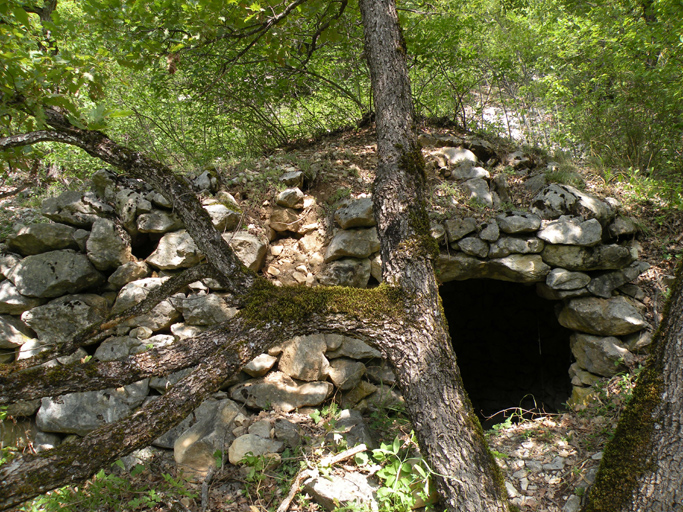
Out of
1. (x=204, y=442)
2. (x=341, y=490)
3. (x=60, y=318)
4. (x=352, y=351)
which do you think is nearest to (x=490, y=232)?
(x=352, y=351)

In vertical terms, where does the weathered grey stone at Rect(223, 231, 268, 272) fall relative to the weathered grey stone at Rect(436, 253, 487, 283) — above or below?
above

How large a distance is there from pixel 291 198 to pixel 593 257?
10.6 feet

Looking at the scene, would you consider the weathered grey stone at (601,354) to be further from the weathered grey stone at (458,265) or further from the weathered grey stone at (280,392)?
the weathered grey stone at (280,392)

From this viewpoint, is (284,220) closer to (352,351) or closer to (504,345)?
(352,351)

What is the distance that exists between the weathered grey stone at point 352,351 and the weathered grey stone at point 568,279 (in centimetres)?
211

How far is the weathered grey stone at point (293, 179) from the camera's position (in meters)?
4.71

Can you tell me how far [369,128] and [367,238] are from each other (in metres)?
2.61

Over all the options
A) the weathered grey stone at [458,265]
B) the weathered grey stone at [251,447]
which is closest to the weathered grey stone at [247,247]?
the weathered grey stone at [251,447]

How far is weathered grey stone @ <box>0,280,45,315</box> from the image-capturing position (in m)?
3.79

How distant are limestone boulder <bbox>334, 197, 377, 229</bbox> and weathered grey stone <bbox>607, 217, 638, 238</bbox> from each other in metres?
2.58

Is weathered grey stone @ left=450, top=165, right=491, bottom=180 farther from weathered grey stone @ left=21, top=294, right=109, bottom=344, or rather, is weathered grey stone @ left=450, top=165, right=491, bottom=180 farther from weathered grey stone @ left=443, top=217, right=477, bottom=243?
weathered grey stone @ left=21, top=294, right=109, bottom=344

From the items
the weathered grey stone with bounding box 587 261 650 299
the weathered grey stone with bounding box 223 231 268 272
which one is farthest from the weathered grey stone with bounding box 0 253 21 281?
the weathered grey stone with bounding box 587 261 650 299

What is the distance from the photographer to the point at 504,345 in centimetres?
682

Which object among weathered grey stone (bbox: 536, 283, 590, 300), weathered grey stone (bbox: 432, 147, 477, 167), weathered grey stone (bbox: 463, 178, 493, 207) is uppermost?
weathered grey stone (bbox: 432, 147, 477, 167)
